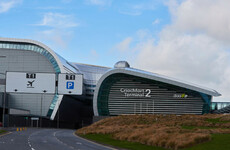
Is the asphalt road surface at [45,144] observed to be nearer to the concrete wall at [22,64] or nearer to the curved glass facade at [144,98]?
the curved glass facade at [144,98]

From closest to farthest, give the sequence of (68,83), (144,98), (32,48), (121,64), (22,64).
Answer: (68,83) < (144,98) < (32,48) < (22,64) < (121,64)

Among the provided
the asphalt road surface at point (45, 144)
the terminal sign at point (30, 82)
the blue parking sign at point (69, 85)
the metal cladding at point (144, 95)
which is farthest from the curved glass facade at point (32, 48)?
the asphalt road surface at point (45, 144)

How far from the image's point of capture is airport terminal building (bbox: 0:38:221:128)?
102500 mm

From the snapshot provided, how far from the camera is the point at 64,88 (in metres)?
57.1

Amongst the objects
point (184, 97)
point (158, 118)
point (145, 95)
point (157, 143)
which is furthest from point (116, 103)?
point (157, 143)

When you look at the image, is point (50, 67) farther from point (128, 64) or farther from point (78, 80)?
point (78, 80)

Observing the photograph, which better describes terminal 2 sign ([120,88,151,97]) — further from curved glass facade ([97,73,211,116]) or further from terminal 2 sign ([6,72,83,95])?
terminal 2 sign ([6,72,83,95])

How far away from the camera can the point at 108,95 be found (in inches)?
4247

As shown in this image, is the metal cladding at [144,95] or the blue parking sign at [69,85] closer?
the blue parking sign at [69,85]

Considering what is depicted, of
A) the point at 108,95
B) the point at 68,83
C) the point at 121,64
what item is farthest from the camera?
the point at 121,64

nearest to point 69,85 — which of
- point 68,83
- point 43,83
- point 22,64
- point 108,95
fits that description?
point 68,83

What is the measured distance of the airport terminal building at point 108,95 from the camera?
102m

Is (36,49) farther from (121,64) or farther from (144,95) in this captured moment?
(144,95)

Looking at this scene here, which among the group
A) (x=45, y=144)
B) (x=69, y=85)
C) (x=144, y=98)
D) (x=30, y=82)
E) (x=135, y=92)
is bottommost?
(x=45, y=144)
